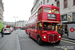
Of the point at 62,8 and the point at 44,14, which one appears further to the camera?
the point at 62,8

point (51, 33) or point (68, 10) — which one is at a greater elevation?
point (68, 10)

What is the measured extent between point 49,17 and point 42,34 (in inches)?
73.7

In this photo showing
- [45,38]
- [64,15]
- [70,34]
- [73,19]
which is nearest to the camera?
[45,38]

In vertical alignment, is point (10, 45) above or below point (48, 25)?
below

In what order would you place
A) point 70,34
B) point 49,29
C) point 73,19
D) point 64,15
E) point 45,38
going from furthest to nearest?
1. point 64,15
2. point 73,19
3. point 70,34
4. point 49,29
5. point 45,38

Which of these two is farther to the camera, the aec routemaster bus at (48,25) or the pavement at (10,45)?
the aec routemaster bus at (48,25)

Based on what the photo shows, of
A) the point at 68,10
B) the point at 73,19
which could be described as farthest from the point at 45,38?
the point at 68,10

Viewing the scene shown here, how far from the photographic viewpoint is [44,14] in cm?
781

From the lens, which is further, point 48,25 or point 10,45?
point 48,25

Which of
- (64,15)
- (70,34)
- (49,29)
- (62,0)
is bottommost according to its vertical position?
(70,34)

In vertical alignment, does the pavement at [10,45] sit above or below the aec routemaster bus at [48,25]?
below

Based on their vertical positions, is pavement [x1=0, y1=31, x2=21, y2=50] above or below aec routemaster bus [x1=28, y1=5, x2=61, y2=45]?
below

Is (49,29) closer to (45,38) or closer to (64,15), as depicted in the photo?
(45,38)

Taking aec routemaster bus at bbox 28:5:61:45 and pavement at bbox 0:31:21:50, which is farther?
aec routemaster bus at bbox 28:5:61:45
